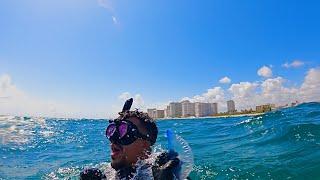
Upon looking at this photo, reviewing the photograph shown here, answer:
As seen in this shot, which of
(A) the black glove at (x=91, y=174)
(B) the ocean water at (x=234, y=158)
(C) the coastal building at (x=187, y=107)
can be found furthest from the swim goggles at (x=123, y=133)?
(C) the coastal building at (x=187, y=107)

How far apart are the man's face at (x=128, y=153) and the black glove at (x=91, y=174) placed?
0.24 m

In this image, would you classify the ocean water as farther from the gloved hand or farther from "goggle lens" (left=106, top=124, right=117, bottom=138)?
the gloved hand

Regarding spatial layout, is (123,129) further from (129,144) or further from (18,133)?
(18,133)

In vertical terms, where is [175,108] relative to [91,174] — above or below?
above

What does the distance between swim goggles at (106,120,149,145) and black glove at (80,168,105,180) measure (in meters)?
0.38

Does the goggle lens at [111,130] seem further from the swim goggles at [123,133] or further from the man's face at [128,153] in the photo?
the man's face at [128,153]

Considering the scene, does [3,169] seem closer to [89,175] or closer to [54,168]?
[54,168]

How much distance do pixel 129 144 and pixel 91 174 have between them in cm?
52

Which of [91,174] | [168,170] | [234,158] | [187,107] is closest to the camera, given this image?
[168,170]

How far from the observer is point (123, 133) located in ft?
12.6

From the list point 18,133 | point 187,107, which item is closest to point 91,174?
point 18,133

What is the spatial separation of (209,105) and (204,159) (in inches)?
5129

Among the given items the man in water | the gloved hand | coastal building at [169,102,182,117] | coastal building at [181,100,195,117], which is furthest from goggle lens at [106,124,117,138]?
coastal building at [169,102,182,117]

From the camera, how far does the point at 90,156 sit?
1191 cm
